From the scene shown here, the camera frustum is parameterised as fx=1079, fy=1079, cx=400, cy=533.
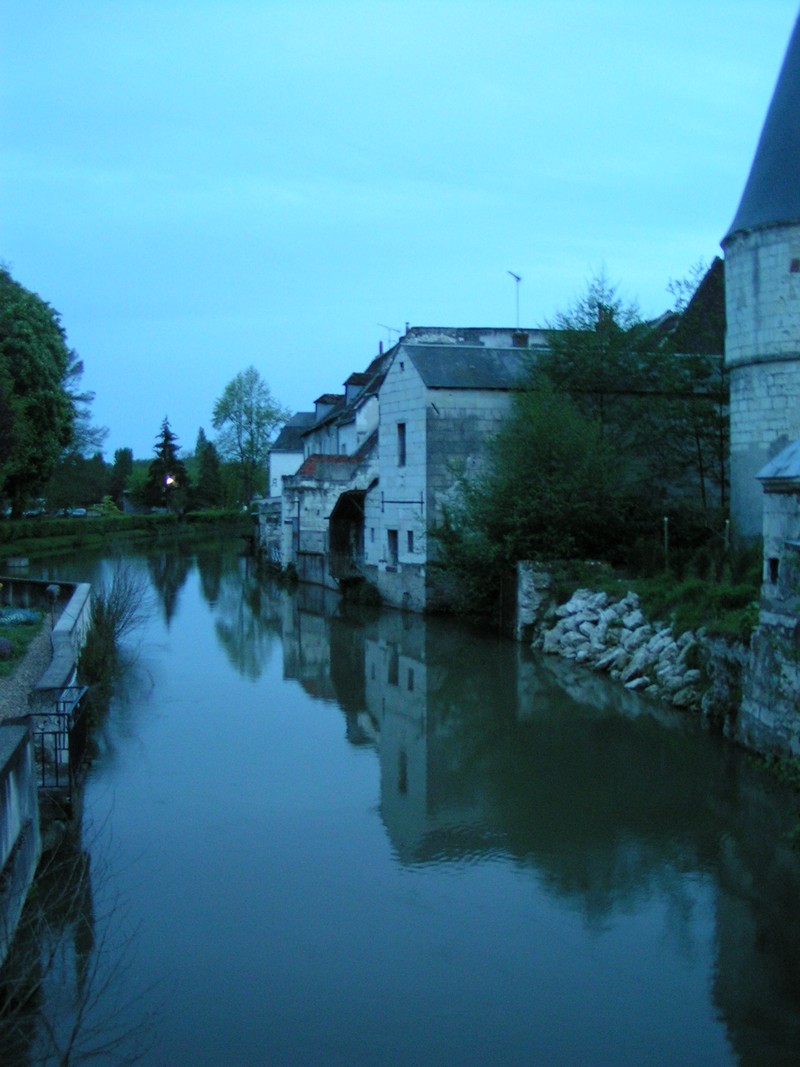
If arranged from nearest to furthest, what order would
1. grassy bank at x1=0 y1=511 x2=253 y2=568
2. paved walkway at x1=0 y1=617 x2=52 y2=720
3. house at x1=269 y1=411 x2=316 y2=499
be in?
paved walkway at x1=0 y1=617 x2=52 y2=720 < grassy bank at x1=0 y1=511 x2=253 y2=568 < house at x1=269 y1=411 x2=316 y2=499

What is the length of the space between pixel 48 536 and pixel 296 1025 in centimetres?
4617

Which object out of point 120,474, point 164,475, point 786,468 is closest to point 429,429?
point 786,468

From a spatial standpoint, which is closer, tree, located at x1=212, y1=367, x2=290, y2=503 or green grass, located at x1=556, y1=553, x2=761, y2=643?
green grass, located at x1=556, y1=553, x2=761, y2=643

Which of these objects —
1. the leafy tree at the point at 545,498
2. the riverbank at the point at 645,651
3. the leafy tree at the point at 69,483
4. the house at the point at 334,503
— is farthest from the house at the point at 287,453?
the riverbank at the point at 645,651

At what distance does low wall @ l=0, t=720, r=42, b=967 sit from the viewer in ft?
23.9

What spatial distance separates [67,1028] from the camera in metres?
6.93

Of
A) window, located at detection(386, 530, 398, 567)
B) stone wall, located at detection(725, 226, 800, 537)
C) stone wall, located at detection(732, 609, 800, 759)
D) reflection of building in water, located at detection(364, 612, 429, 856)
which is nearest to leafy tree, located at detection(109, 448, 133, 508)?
window, located at detection(386, 530, 398, 567)

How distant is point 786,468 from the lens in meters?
12.4

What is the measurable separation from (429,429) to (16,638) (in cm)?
1170

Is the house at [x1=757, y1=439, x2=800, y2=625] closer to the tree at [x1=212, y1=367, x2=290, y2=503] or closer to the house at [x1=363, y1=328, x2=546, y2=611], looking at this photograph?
the house at [x1=363, y1=328, x2=546, y2=611]

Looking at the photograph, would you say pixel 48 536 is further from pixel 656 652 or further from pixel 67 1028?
pixel 67 1028

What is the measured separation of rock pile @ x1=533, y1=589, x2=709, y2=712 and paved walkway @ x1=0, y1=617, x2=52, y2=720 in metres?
8.82

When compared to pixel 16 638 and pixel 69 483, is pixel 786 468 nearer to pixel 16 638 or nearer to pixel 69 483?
pixel 16 638

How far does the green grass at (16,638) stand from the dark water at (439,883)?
1686mm
